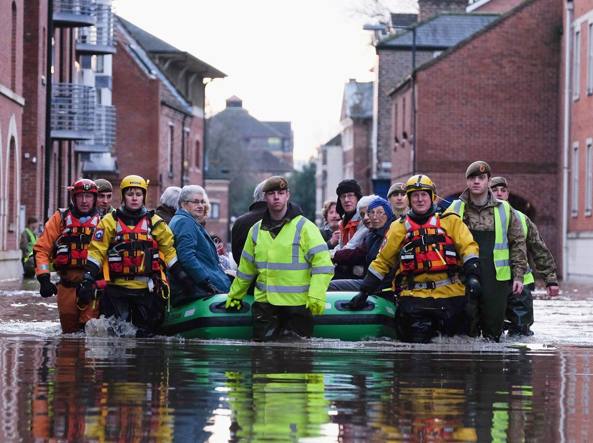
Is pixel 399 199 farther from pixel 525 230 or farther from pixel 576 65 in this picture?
pixel 576 65

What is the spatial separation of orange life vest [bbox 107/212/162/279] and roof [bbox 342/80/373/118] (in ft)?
264

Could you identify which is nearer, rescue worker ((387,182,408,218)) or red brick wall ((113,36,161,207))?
rescue worker ((387,182,408,218))

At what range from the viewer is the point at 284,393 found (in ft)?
36.6

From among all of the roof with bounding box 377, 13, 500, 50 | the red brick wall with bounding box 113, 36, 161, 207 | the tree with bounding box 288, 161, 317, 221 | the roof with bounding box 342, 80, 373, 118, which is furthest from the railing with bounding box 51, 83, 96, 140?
the tree with bounding box 288, 161, 317, 221

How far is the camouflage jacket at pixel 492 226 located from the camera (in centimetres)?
1608

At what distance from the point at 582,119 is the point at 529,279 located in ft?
114

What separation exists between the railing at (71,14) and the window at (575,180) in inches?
575

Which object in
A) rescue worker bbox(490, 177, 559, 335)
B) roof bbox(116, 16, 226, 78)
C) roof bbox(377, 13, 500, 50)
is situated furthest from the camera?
roof bbox(116, 16, 226, 78)

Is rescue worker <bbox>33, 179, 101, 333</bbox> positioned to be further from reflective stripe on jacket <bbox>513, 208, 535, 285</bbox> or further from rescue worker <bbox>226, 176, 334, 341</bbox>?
reflective stripe on jacket <bbox>513, 208, 535, 285</bbox>

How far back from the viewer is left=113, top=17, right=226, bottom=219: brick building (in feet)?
230

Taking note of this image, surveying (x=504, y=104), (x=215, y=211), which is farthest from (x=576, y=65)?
(x=215, y=211)

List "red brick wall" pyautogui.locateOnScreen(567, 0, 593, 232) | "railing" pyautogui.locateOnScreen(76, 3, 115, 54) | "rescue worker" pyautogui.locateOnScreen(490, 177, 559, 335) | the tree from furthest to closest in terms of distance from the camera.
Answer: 1. the tree
2. "railing" pyautogui.locateOnScreen(76, 3, 115, 54)
3. "red brick wall" pyautogui.locateOnScreen(567, 0, 593, 232)
4. "rescue worker" pyautogui.locateOnScreen(490, 177, 559, 335)

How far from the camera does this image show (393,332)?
1688cm

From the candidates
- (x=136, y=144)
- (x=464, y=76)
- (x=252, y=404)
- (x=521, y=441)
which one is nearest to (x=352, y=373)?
(x=252, y=404)
